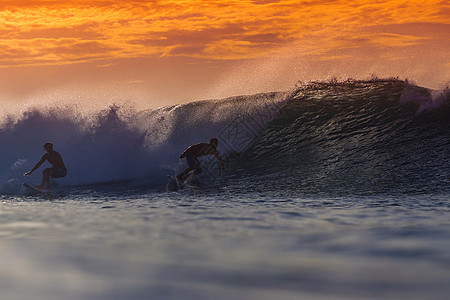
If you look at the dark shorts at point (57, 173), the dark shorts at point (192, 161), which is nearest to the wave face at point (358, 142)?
the dark shorts at point (192, 161)

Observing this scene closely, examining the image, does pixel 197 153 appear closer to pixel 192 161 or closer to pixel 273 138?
pixel 192 161

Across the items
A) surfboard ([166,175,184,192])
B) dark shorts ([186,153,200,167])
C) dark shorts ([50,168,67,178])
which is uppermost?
dark shorts ([186,153,200,167])

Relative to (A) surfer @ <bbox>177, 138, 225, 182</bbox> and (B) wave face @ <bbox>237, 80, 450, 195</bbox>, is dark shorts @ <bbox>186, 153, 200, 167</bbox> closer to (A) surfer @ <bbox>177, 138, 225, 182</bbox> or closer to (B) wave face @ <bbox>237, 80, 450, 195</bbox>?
(A) surfer @ <bbox>177, 138, 225, 182</bbox>

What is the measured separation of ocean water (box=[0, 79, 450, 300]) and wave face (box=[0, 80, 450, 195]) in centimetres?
5

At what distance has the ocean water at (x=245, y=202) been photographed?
3082mm

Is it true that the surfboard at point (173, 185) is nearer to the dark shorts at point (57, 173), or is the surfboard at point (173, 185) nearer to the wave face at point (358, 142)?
the wave face at point (358, 142)

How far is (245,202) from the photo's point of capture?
7.20 metres

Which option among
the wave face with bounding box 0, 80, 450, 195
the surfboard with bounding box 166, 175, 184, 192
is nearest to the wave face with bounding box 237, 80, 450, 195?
the wave face with bounding box 0, 80, 450, 195

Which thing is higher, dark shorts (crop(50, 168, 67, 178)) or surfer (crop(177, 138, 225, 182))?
surfer (crop(177, 138, 225, 182))

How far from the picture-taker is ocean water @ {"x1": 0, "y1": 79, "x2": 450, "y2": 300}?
308 centimetres

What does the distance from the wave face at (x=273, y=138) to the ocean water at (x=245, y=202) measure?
2.2 inches

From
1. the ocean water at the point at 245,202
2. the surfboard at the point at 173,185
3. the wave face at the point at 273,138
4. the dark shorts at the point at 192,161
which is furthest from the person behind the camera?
the dark shorts at the point at 192,161

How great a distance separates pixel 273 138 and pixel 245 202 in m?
7.10

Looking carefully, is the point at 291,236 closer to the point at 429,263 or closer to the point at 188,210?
the point at 429,263
